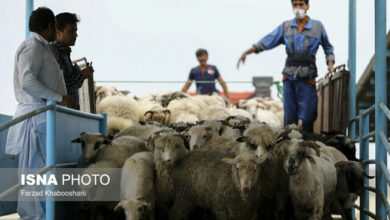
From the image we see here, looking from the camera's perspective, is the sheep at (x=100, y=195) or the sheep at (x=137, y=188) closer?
the sheep at (x=137, y=188)

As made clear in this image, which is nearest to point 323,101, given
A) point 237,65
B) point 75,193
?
point 237,65

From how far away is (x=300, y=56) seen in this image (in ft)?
27.5

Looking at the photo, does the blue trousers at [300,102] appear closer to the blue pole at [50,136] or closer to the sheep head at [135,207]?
the sheep head at [135,207]

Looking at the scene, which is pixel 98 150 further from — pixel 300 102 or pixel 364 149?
pixel 300 102

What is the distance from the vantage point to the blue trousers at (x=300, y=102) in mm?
8375

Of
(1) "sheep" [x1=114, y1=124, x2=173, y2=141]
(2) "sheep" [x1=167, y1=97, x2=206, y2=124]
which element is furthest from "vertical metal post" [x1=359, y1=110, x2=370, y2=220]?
(2) "sheep" [x1=167, y1=97, x2=206, y2=124]

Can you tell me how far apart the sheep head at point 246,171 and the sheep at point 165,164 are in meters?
0.71

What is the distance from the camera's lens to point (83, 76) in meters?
6.11

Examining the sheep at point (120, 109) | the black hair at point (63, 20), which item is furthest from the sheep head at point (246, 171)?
the sheep at point (120, 109)

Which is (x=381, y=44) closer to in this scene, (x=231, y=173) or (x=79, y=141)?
(x=231, y=173)

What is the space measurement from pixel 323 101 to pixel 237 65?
188 centimetres

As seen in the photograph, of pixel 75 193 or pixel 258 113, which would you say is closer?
pixel 75 193

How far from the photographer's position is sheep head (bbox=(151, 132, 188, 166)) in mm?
5473

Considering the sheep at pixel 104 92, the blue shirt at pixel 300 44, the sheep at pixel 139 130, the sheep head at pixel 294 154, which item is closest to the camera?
the sheep head at pixel 294 154
